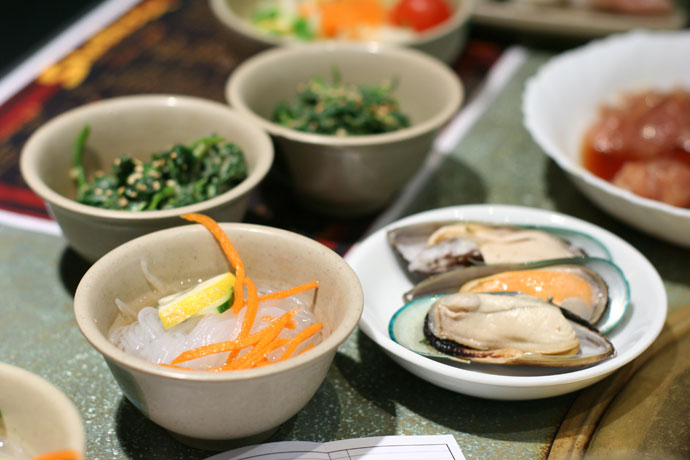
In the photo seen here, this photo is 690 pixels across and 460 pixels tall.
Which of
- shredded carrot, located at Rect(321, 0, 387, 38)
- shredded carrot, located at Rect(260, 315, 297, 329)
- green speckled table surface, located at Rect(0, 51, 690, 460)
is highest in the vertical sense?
shredded carrot, located at Rect(321, 0, 387, 38)

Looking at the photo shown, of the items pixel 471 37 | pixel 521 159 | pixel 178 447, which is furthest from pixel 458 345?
pixel 471 37

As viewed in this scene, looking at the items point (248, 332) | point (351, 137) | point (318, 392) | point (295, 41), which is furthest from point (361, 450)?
point (295, 41)

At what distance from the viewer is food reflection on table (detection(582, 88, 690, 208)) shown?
181 cm

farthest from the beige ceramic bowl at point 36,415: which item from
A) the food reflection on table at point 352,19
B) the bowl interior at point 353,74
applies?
the food reflection on table at point 352,19

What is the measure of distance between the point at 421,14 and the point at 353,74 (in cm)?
68

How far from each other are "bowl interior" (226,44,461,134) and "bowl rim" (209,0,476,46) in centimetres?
10

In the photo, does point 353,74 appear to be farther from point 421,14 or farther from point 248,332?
point 248,332

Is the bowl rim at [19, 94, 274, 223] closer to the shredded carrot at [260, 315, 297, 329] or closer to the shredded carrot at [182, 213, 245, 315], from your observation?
the shredded carrot at [182, 213, 245, 315]

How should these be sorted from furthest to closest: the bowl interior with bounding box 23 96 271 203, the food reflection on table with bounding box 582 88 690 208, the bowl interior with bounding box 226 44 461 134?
the bowl interior with bounding box 226 44 461 134, the food reflection on table with bounding box 582 88 690 208, the bowl interior with bounding box 23 96 271 203

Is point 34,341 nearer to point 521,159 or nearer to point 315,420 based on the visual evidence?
point 315,420

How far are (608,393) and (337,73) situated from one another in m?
1.28

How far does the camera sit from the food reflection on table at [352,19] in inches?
101

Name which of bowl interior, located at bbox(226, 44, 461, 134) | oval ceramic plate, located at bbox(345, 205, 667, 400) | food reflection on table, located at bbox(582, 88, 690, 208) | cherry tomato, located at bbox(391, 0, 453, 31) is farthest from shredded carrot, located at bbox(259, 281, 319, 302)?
cherry tomato, located at bbox(391, 0, 453, 31)

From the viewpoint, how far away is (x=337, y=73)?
215cm
